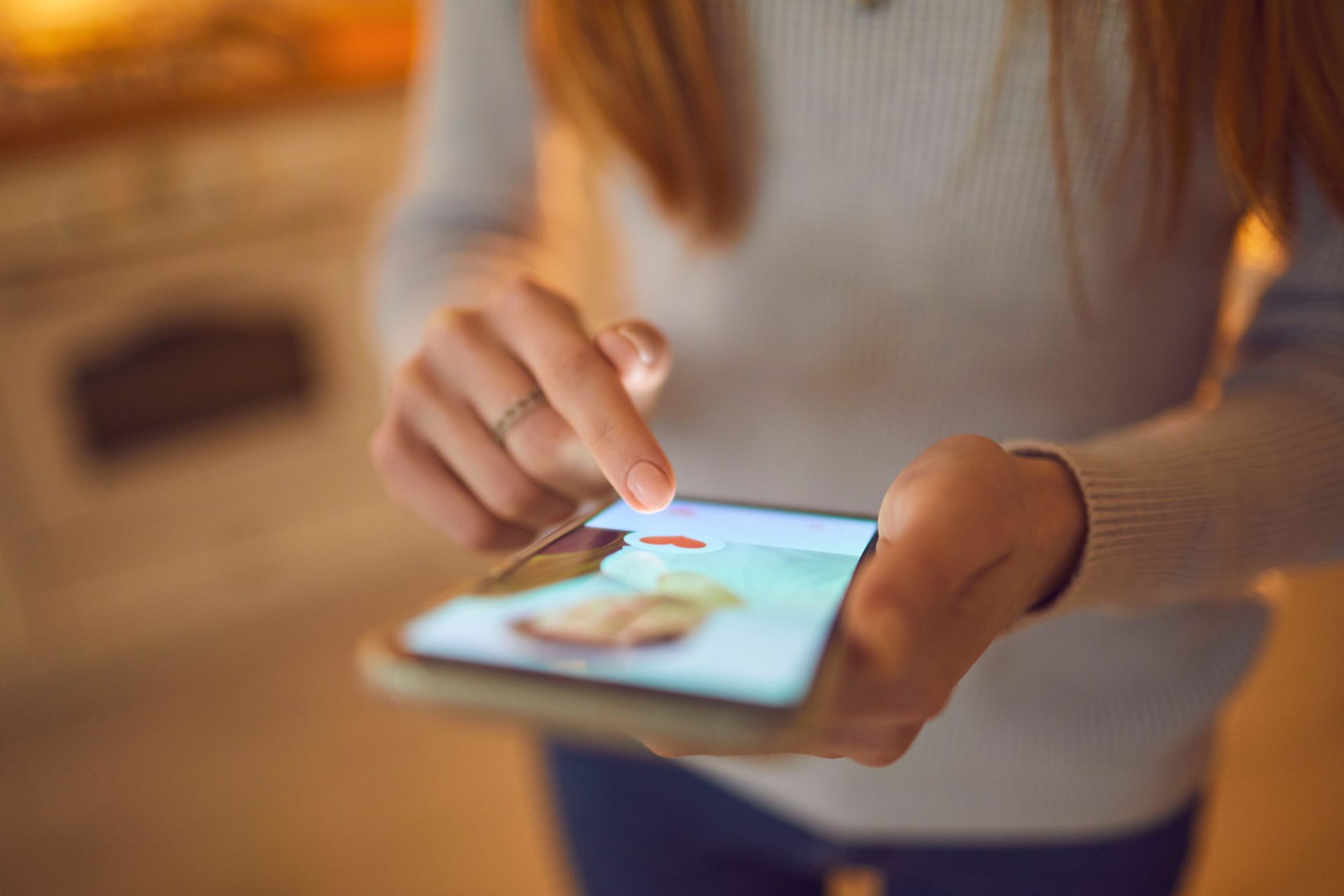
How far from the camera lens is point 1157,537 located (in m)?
0.40

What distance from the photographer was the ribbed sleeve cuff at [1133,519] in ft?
1.22

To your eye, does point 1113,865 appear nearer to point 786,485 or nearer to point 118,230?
point 786,485

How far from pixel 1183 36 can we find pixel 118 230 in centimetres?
166

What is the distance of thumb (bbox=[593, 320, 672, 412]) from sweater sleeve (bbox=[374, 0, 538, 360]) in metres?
0.19

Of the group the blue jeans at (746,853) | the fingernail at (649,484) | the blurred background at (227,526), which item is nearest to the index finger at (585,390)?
the fingernail at (649,484)

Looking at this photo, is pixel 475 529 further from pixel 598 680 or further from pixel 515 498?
pixel 598 680

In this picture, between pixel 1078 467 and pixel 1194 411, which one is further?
pixel 1194 411

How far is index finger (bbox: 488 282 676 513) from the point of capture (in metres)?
0.39

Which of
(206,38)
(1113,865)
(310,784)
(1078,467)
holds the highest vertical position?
(206,38)

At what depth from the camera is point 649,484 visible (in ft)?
1.26

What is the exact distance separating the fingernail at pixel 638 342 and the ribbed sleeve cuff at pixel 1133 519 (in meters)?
0.17

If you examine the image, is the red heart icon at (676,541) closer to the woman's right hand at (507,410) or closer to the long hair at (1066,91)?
the woman's right hand at (507,410)

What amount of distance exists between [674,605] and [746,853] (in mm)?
366

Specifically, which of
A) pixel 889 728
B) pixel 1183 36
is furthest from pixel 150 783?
pixel 1183 36
